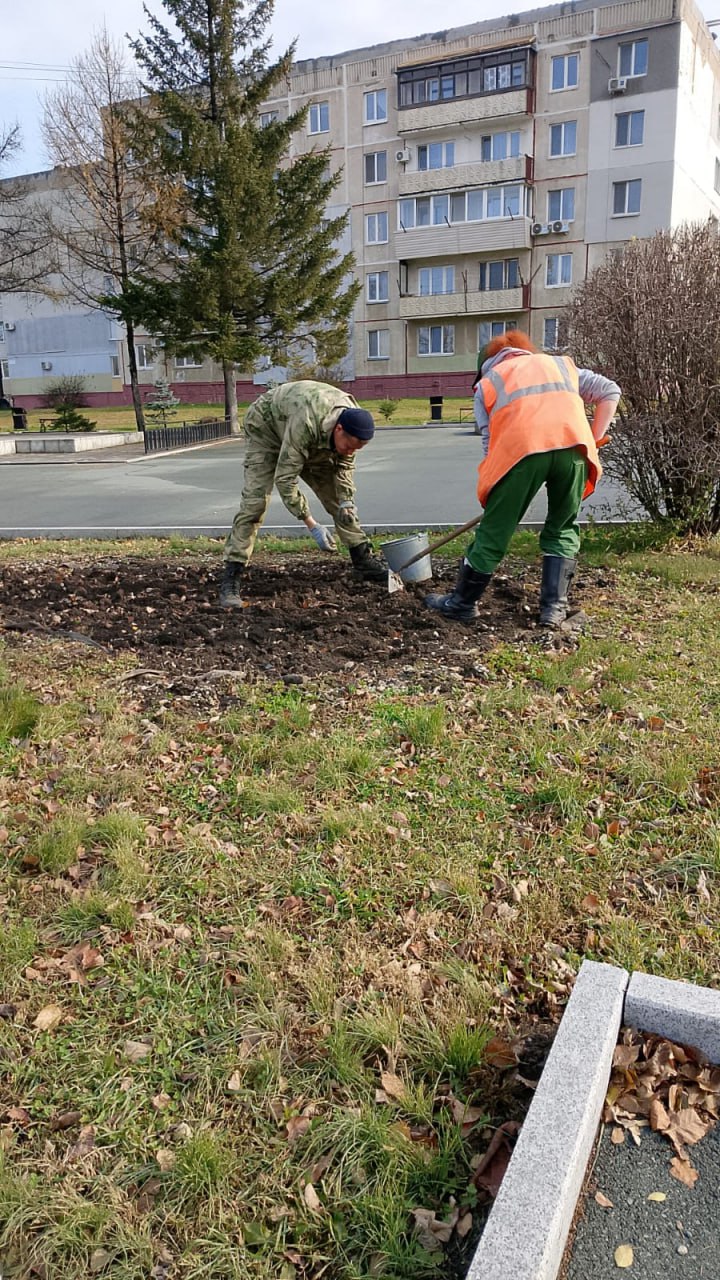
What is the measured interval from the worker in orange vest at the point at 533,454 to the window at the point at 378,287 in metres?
35.3

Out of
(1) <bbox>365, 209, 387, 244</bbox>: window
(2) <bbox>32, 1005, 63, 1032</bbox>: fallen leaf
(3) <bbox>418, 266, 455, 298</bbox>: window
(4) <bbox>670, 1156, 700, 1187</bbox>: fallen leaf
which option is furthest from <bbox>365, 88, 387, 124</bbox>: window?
(4) <bbox>670, 1156, 700, 1187</bbox>: fallen leaf

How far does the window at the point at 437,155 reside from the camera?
3597cm

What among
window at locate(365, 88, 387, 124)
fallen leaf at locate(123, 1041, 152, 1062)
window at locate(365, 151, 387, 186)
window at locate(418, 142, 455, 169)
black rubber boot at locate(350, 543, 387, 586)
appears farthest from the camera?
window at locate(365, 151, 387, 186)

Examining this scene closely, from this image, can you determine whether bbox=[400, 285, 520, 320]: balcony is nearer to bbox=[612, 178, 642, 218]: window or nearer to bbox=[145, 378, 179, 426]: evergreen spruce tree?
bbox=[612, 178, 642, 218]: window

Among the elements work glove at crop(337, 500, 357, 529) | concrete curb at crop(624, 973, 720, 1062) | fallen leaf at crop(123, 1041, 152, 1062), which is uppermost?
work glove at crop(337, 500, 357, 529)

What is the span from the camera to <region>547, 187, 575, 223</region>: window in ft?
113

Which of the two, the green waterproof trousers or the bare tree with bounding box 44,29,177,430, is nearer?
the green waterproof trousers

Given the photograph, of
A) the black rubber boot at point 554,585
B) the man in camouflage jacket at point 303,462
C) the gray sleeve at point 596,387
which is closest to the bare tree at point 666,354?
the gray sleeve at point 596,387

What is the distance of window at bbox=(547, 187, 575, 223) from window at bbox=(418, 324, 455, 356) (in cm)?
566

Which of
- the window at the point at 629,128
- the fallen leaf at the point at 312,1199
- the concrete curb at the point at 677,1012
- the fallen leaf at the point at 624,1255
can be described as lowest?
the fallen leaf at the point at 624,1255

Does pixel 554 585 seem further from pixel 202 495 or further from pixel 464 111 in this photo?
pixel 464 111

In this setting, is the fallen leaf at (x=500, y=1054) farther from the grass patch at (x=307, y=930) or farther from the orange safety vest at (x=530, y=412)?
the orange safety vest at (x=530, y=412)

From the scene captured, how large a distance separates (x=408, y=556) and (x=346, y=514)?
0.57m

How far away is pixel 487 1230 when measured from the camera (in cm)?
161
